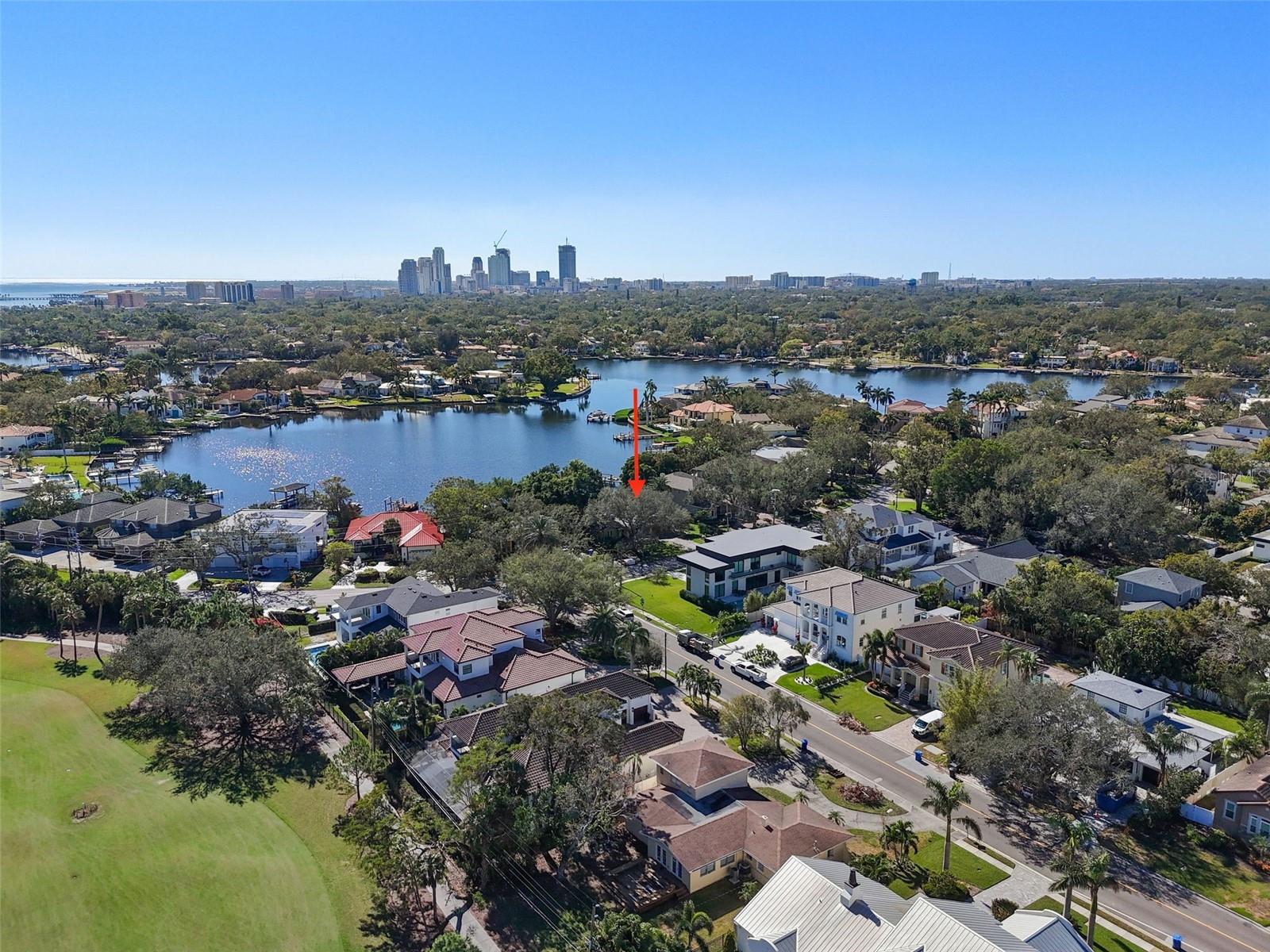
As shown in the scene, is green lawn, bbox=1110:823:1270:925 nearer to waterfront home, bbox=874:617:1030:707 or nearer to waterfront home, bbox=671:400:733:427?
waterfront home, bbox=874:617:1030:707

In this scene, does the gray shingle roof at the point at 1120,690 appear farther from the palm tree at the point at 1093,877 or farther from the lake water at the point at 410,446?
the lake water at the point at 410,446

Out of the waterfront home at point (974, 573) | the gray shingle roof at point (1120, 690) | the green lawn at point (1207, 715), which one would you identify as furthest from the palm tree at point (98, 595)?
the green lawn at point (1207, 715)

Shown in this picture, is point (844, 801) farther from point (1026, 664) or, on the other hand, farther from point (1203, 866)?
point (1203, 866)

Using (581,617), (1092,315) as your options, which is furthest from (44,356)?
(1092,315)

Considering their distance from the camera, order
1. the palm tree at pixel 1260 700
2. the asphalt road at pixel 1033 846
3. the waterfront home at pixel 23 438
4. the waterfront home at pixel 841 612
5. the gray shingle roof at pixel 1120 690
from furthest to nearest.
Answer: the waterfront home at pixel 23 438
the waterfront home at pixel 841 612
the gray shingle roof at pixel 1120 690
the palm tree at pixel 1260 700
the asphalt road at pixel 1033 846

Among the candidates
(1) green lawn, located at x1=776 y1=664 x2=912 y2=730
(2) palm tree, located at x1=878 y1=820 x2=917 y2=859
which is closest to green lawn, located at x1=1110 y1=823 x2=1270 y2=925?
(2) palm tree, located at x1=878 y1=820 x2=917 y2=859

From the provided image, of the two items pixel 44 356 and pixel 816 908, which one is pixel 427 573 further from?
pixel 44 356
